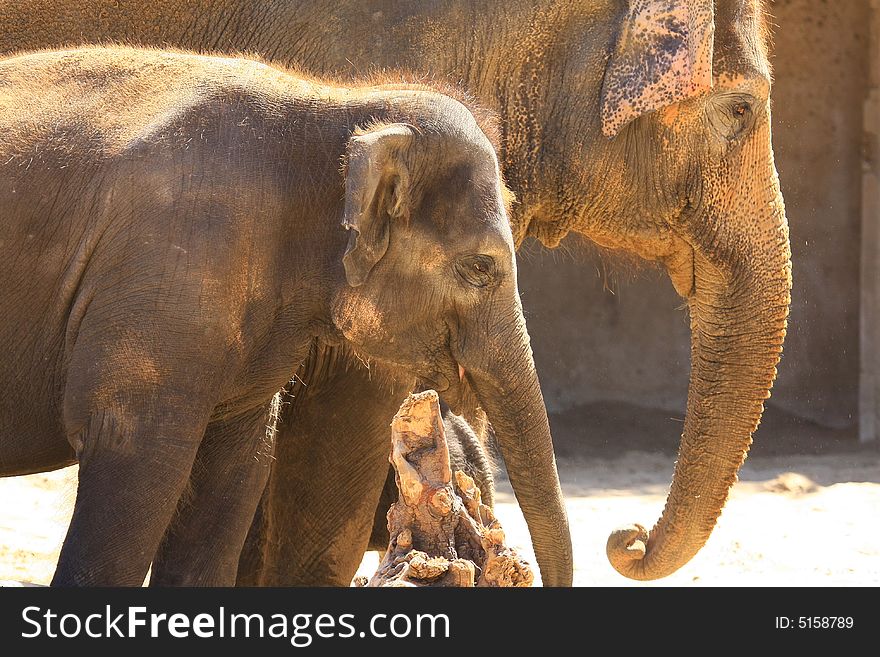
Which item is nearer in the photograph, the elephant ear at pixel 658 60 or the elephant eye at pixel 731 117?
the elephant ear at pixel 658 60

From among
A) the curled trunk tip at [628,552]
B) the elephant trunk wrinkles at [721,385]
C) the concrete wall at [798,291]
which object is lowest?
the curled trunk tip at [628,552]

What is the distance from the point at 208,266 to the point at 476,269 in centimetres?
52

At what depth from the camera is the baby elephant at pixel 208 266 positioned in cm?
326

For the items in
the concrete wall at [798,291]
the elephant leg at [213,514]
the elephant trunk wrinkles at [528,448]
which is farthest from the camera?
the concrete wall at [798,291]

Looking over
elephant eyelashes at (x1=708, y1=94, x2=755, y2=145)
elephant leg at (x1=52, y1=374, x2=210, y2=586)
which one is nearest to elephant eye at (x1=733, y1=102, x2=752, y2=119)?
elephant eyelashes at (x1=708, y1=94, x2=755, y2=145)

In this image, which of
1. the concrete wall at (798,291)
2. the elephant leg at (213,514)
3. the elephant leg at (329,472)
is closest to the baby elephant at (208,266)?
the elephant leg at (213,514)

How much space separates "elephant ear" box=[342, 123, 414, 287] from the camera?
3299 mm

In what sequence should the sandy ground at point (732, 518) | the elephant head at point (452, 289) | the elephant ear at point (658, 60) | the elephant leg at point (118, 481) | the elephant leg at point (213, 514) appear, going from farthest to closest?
the sandy ground at point (732, 518) → the elephant ear at point (658, 60) → the elephant leg at point (213, 514) → the elephant head at point (452, 289) → the elephant leg at point (118, 481)

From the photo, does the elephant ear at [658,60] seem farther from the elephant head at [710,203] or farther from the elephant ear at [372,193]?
the elephant ear at [372,193]

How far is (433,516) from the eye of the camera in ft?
11.0

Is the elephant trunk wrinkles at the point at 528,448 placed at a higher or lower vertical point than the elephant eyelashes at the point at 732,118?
lower

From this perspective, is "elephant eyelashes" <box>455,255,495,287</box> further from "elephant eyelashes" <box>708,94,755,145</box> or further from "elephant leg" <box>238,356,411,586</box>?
"elephant eyelashes" <box>708,94,755,145</box>

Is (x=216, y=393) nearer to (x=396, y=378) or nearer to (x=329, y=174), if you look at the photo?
(x=329, y=174)
